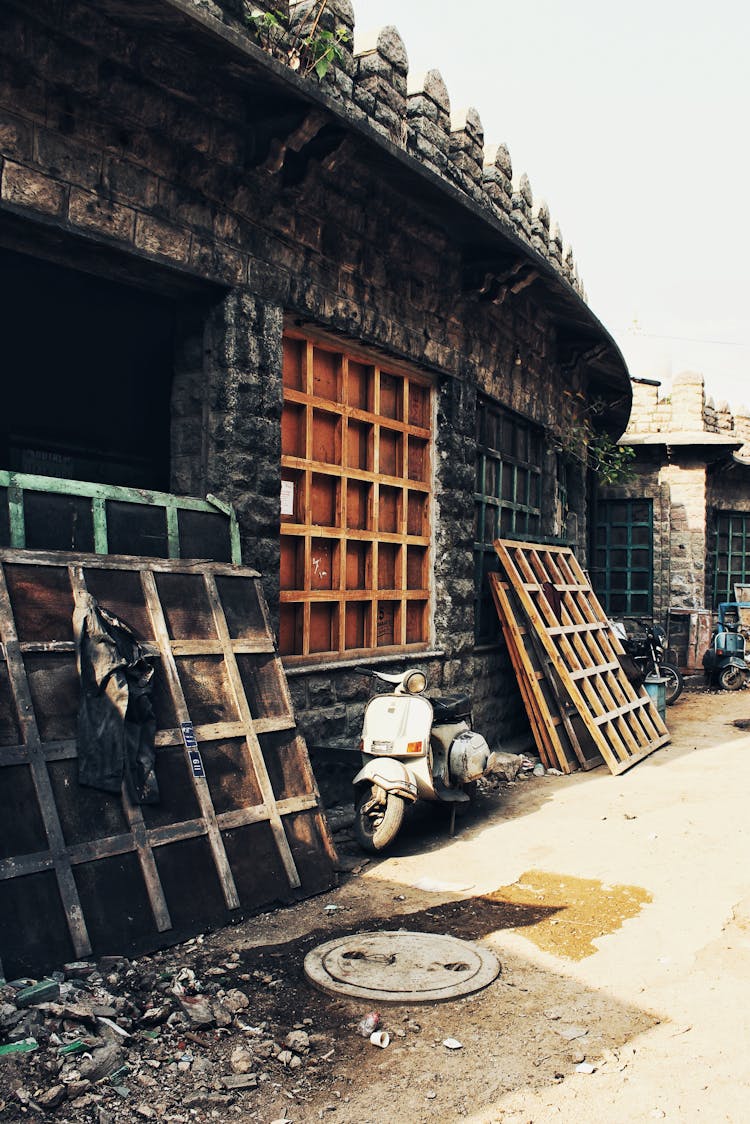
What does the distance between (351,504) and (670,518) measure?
9.99 metres

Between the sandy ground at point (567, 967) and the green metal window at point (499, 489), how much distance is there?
7.73 ft

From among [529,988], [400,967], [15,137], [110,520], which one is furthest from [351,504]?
[529,988]

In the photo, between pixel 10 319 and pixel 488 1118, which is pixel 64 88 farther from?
pixel 488 1118

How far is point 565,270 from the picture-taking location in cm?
1066

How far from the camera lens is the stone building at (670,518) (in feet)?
49.3

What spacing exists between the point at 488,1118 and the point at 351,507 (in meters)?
4.53

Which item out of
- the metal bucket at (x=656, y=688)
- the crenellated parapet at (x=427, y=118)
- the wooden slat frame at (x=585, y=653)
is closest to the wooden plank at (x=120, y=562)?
the wooden slat frame at (x=585, y=653)

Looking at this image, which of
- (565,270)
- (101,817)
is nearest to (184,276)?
(101,817)

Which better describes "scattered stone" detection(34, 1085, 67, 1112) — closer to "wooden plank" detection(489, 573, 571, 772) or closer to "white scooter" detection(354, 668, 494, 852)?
"white scooter" detection(354, 668, 494, 852)

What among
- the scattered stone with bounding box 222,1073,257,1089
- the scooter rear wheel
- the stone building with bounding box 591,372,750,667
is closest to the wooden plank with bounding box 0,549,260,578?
the scattered stone with bounding box 222,1073,257,1089

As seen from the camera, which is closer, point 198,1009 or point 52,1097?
point 52,1097

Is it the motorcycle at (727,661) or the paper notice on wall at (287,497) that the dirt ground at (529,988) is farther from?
the motorcycle at (727,661)

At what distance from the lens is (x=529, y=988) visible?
11.8ft

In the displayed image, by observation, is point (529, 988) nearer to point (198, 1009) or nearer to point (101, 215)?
point (198, 1009)
